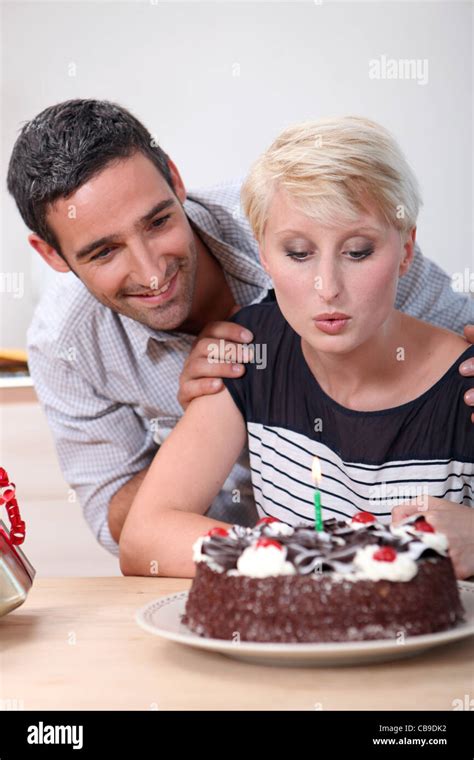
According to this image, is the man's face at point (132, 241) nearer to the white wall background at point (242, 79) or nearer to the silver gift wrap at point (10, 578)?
the silver gift wrap at point (10, 578)

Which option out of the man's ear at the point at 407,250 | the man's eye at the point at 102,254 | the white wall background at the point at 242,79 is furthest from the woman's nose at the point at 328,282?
the white wall background at the point at 242,79

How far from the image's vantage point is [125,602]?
1.14 metres

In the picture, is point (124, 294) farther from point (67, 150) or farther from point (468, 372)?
point (468, 372)

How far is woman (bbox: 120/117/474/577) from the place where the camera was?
127 centimetres

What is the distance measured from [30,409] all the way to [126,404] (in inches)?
64.7

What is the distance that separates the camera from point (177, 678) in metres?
0.83

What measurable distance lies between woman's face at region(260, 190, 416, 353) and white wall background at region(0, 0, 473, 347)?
2778 mm

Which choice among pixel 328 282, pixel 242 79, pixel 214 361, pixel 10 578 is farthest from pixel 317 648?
pixel 242 79

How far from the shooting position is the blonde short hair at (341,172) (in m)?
1.25

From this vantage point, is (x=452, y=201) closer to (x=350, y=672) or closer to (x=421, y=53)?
(x=421, y=53)

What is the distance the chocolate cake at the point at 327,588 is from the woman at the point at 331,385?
1.02 ft

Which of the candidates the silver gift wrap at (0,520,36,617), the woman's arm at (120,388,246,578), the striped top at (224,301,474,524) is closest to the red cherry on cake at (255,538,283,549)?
the silver gift wrap at (0,520,36,617)

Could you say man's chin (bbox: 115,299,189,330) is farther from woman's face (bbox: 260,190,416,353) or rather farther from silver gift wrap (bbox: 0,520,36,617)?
silver gift wrap (bbox: 0,520,36,617)
